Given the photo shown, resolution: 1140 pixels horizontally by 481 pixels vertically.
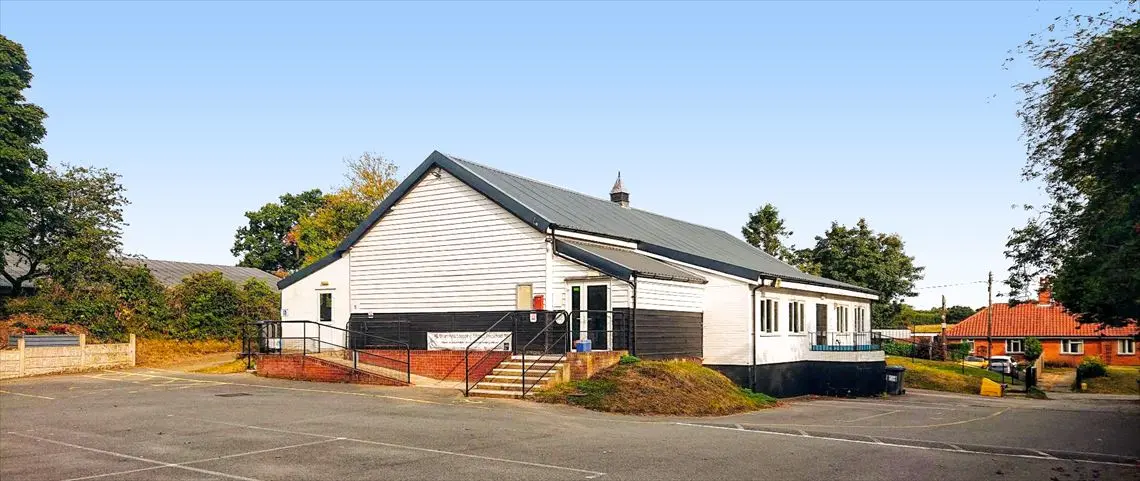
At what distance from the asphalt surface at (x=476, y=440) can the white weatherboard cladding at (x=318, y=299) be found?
A: 6.53 metres

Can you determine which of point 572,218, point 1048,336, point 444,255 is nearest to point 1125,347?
point 1048,336

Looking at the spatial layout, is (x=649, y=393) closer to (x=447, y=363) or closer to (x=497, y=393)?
(x=497, y=393)

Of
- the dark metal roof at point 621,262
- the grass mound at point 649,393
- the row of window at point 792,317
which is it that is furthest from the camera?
the row of window at point 792,317

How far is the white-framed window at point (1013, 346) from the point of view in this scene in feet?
213

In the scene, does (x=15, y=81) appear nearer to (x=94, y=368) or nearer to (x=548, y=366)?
(x=94, y=368)

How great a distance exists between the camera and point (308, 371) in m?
25.6

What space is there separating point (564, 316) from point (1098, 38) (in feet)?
46.8

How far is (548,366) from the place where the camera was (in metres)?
23.1

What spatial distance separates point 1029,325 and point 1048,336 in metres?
1.87

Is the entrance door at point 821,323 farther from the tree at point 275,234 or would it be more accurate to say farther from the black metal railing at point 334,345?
the tree at point 275,234

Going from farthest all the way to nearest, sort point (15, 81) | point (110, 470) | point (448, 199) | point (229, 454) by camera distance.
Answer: point (15, 81), point (448, 199), point (229, 454), point (110, 470)

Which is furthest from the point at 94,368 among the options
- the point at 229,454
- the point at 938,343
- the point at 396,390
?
the point at 938,343

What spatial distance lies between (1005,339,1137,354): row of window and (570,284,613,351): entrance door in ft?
162

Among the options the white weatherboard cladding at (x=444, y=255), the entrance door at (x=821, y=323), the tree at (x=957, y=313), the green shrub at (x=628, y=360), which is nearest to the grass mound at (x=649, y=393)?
the green shrub at (x=628, y=360)
